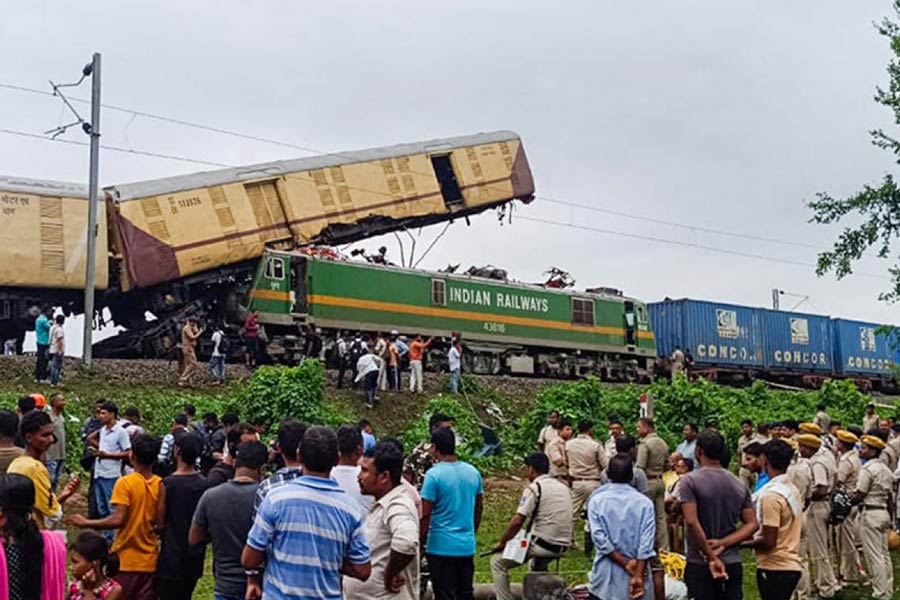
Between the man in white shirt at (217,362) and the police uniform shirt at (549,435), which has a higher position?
the man in white shirt at (217,362)

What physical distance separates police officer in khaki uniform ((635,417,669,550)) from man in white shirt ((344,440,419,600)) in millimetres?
5610

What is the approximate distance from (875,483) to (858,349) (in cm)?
3228

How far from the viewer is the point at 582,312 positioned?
1206 inches

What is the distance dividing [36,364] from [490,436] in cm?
870

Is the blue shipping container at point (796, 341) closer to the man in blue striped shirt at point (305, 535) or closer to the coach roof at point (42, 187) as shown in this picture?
the coach roof at point (42, 187)

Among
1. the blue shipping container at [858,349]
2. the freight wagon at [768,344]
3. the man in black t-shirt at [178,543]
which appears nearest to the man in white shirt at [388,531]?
the man in black t-shirt at [178,543]

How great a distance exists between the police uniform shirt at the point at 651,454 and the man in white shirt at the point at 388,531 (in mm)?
5601

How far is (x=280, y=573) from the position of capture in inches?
176

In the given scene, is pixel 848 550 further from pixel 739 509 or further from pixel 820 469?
pixel 739 509

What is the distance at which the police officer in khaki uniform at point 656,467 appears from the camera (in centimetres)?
1065

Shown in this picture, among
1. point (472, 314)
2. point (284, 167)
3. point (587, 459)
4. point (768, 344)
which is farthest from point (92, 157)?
point (768, 344)

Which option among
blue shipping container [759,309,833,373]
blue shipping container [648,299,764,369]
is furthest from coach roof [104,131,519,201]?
blue shipping container [759,309,833,373]

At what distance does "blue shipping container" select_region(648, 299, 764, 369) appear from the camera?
33.4 meters

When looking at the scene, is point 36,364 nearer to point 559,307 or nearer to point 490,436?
point 490,436
